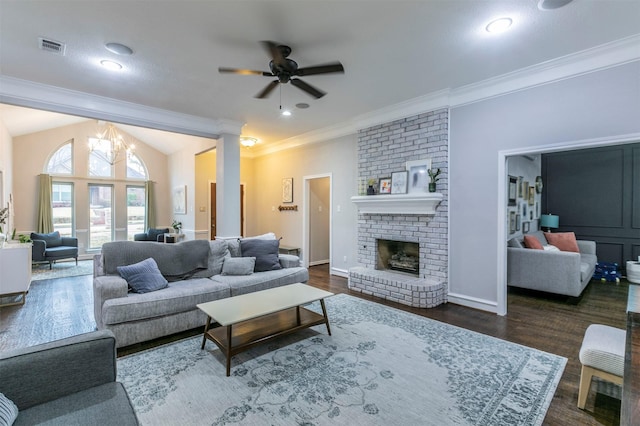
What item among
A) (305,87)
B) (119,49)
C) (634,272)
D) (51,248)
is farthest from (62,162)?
(634,272)

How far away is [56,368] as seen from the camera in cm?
136

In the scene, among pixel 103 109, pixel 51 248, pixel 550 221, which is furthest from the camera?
pixel 51 248

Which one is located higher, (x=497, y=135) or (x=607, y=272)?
(x=497, y=135)

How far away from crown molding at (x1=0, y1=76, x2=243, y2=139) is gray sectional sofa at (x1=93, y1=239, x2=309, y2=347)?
210 cm

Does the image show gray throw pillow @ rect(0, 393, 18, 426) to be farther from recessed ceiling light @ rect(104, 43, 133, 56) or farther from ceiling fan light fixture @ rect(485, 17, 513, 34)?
ceiling fan light fixture @ rect(485, 17, 513, 34)

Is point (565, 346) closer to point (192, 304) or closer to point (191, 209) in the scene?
point (192, 304)

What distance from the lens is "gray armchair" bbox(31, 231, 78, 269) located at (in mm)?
6195

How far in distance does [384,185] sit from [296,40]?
269 centimetres

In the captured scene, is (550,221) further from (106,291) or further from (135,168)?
(135,168)

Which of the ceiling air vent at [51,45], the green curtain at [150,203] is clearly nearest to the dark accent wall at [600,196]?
the ceiling air vent at [51,45]

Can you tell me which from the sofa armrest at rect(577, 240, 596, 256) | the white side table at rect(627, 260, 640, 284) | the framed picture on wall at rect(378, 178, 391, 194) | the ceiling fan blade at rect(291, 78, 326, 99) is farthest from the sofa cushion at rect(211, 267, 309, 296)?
the sofa armrest at rect(577, 240, 596, 256)

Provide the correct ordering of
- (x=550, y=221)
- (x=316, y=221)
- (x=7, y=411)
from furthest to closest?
(x=316, y=221)
(x=550, y=221)
(x=7, y=411)

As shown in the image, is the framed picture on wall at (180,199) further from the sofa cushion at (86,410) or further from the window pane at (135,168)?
the sofa cushion at (86,410)

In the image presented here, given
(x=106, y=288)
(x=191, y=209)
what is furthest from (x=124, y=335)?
(x=191, y=209)
